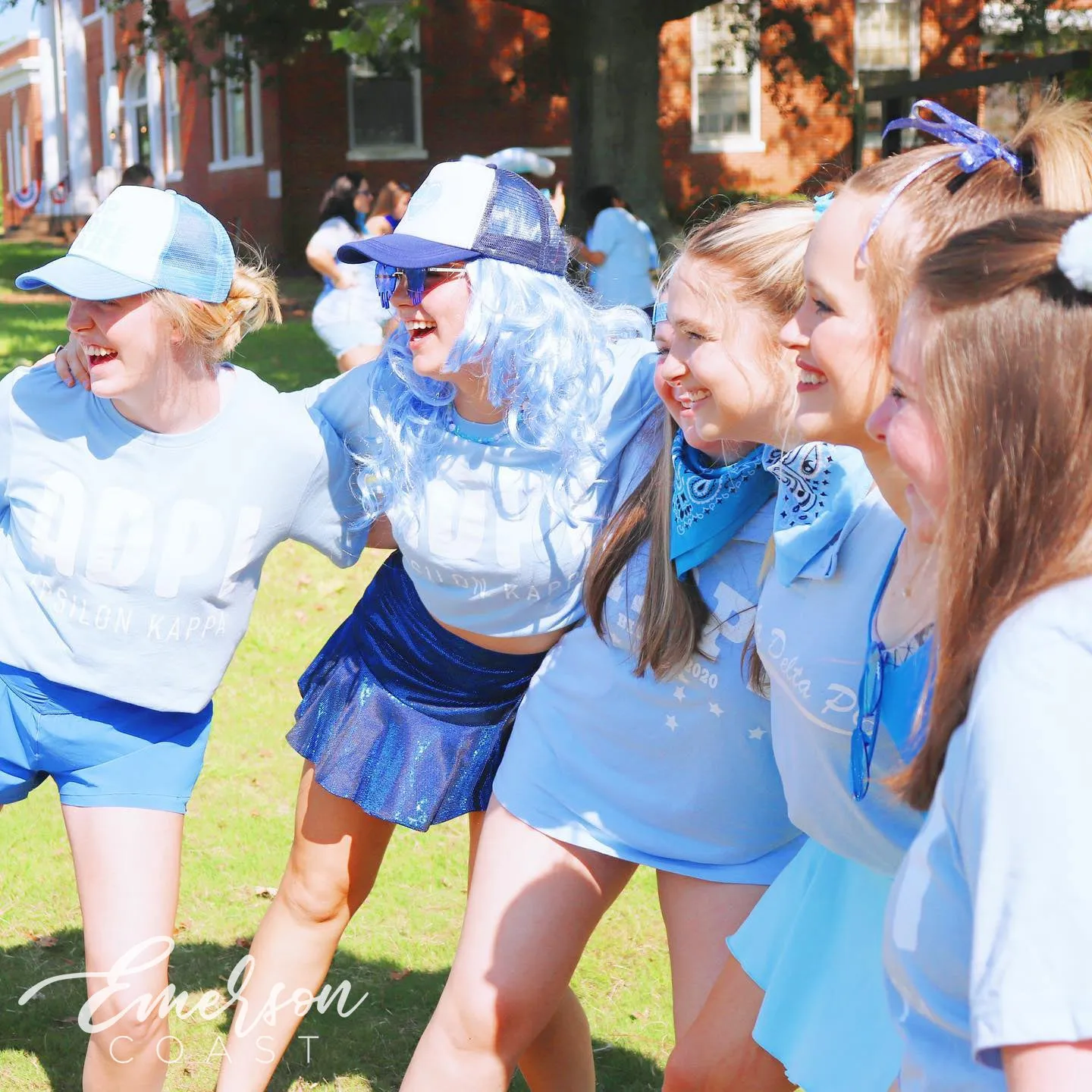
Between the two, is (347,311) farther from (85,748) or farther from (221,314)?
(85,748)

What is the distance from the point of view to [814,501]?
2.24m

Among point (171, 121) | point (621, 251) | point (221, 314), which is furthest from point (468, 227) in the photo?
point (171, 121)

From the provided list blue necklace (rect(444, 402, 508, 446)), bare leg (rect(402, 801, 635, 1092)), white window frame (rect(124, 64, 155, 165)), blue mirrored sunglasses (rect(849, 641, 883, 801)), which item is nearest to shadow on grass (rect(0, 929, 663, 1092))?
bare leg (rect(402, 801, 635, 1092))

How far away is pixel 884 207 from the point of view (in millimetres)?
1904

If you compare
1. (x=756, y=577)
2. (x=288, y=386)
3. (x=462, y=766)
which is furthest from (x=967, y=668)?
(x=288, y=386)

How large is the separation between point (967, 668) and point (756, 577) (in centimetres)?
122

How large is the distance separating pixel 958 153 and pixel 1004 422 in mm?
746

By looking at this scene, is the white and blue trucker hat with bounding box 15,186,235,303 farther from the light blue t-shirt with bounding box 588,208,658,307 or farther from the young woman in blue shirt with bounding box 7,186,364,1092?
the light blue t-shirt with bounding box 588,208,658,307

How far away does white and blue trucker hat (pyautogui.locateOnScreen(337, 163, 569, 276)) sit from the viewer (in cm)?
293

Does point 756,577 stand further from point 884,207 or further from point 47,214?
point 47,214

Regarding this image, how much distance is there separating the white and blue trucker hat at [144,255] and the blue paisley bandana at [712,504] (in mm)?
1102

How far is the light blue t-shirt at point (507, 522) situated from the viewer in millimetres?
2865

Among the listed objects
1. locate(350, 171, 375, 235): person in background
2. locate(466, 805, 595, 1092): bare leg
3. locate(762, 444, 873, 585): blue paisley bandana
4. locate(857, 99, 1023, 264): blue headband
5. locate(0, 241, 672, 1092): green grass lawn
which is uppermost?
locate(857, 99, 1023, 264): blue headband

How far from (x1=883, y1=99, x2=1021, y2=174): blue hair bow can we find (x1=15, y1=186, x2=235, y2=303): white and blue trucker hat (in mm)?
1545
